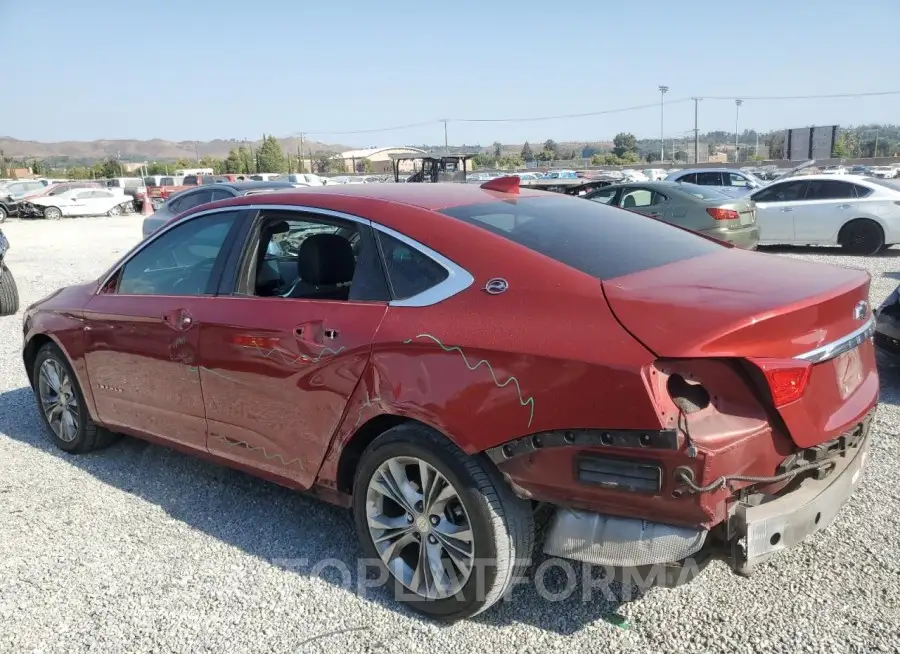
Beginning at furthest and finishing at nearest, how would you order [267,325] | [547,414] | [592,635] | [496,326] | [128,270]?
[128,270]
[267,325]
[592,635]
[496,326]
[547,414]

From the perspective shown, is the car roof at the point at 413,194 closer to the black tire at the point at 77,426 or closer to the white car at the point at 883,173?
the black tire at the point at 77,426

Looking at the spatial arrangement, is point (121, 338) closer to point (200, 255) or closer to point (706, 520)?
point (200, 255)

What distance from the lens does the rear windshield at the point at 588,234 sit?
2721 millimetres

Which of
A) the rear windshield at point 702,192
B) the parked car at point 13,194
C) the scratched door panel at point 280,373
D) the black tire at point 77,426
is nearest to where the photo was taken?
the scratched door panel at point 280,373

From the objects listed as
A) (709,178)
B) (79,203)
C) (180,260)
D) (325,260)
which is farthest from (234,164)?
(325,260)

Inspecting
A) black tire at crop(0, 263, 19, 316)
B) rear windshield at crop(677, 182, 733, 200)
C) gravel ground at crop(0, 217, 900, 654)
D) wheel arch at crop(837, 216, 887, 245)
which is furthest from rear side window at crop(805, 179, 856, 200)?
black tire at crop(0, 263, 19, 316)

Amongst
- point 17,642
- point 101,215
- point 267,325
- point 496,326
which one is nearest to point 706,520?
point 496,326

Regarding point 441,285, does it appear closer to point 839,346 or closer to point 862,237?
point 839,346

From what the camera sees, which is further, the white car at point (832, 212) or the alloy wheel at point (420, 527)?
the white car at point (832, 212)

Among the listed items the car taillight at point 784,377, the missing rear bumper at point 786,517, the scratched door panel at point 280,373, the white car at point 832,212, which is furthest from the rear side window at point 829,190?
the scratched door panel at point 280,373

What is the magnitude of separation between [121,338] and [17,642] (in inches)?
64.5

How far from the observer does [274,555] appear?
3.35 meters

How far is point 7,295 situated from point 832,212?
43.3 feet

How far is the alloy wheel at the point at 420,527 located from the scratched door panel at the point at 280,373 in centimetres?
34
